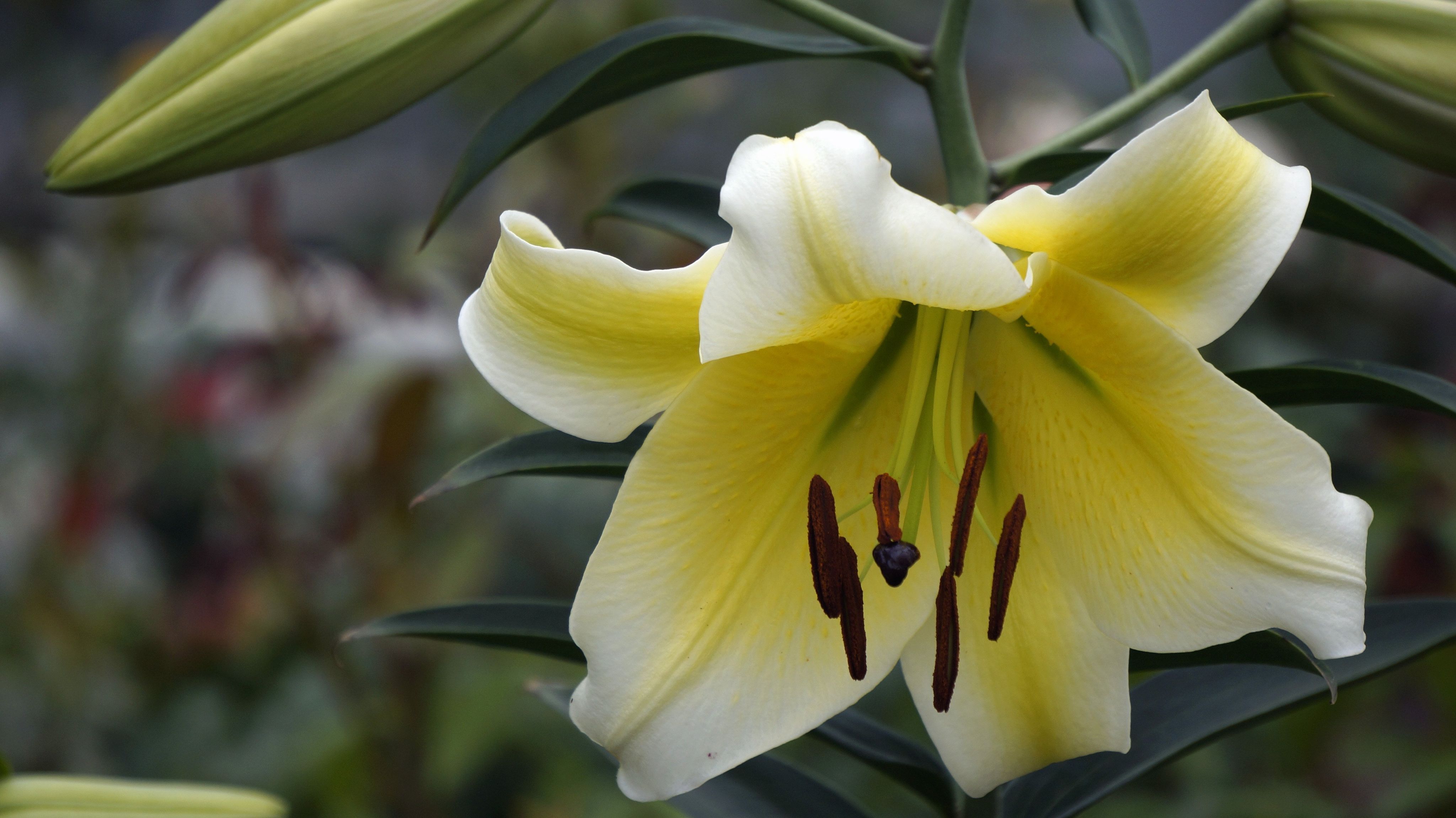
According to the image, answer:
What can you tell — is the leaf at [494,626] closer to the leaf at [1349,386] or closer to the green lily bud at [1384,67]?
the leaf at [1349,386]

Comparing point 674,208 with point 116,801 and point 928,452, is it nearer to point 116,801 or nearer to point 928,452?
point 928,452

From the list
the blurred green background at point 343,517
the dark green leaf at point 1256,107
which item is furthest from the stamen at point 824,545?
the blurred green background at point 343,517

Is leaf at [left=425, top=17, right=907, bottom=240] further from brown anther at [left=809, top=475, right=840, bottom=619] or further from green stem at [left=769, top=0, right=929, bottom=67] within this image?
brown anther at [left=809, top=475, right=840, bottom=619]

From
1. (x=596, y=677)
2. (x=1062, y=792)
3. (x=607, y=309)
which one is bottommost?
(x=1062, y=792)

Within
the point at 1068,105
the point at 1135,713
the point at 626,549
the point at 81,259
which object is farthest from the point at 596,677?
the point at 1068,105

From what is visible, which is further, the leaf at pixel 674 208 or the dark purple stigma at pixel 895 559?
the leaf at pixel 674 208

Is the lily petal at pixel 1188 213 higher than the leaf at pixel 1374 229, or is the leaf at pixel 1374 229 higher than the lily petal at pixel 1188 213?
the lily petal at pixel 1188 213

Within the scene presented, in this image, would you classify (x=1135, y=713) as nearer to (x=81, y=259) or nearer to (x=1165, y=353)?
(x=1165, y=353)
